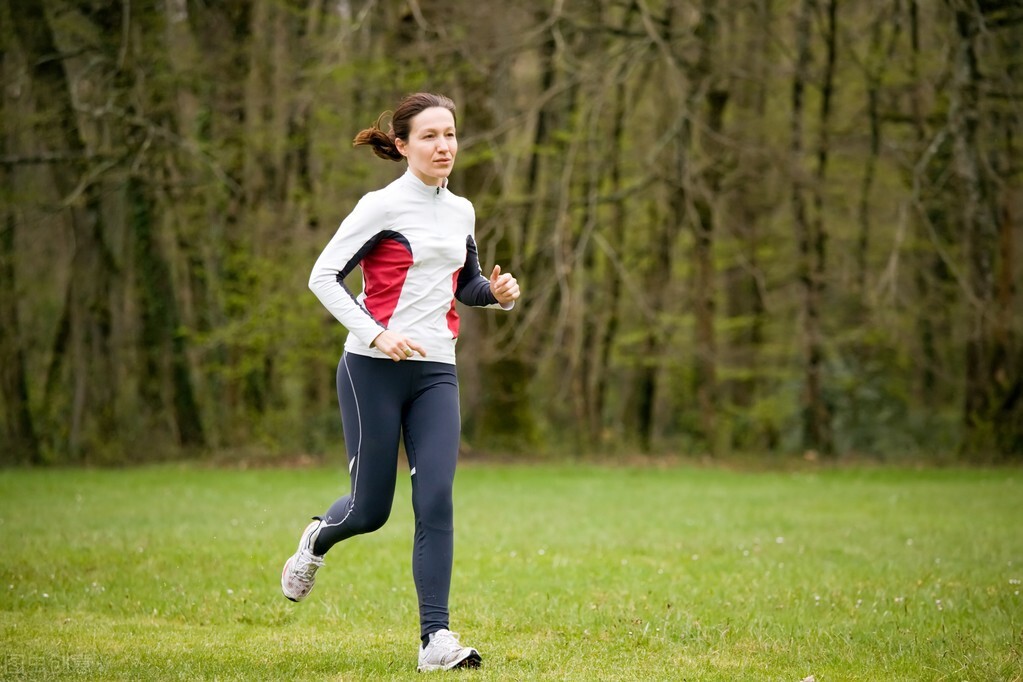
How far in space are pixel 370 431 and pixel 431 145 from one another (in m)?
1.21

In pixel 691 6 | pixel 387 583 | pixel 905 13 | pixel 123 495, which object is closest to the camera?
pixel 387 583

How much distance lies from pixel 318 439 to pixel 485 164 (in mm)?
5334

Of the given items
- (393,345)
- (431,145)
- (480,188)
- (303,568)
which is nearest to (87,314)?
(480,188)

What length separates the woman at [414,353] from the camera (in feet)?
15.8

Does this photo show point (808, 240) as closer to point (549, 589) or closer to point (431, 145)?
point (549, 589)

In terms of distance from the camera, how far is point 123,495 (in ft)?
43.3

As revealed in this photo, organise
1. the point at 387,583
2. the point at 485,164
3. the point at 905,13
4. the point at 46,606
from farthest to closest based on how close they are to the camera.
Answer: the point at 485,164, the point at 905,13, the point at 387,583, the point at 46,606

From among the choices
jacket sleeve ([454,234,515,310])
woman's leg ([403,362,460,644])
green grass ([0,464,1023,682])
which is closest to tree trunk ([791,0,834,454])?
green grass ([0,464,1023,682])

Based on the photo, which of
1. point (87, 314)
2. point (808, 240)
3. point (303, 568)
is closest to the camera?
point (303, 568)

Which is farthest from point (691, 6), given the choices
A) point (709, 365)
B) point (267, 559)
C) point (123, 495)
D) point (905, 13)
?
point (267, 559)

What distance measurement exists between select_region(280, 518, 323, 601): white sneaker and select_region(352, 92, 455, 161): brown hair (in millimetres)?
1649

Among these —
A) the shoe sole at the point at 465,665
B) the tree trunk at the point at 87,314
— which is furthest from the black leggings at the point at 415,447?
the tree trunk at the point at 87,314

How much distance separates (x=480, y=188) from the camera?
19562mm

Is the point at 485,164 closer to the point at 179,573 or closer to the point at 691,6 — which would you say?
the point at 691,6
